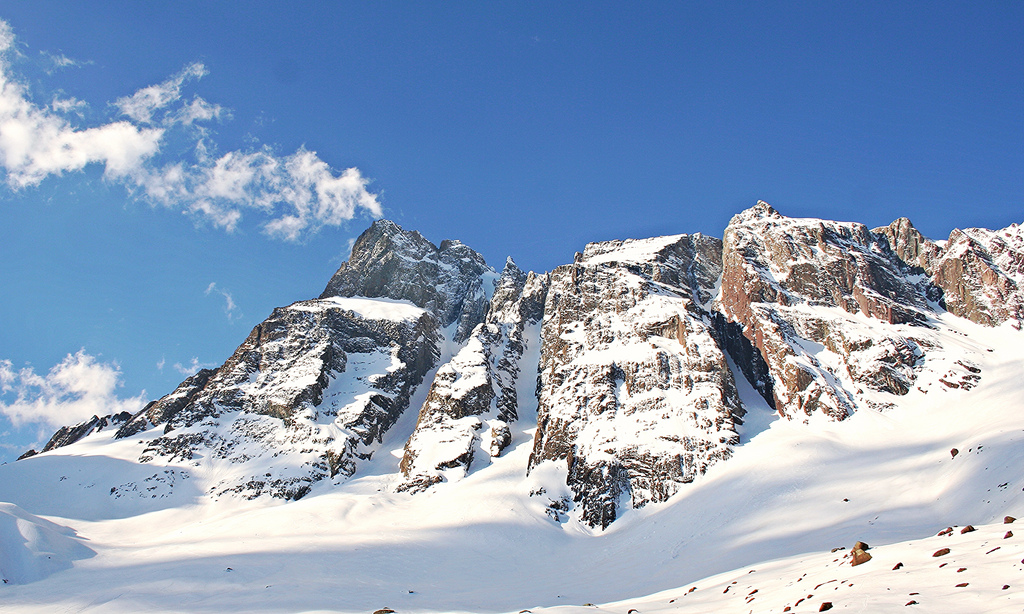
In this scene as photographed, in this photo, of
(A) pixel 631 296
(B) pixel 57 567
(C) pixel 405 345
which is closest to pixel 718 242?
(A) pixel 631 296

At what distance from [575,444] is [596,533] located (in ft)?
53.1

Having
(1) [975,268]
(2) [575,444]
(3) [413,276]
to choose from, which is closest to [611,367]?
(2) [575,444]

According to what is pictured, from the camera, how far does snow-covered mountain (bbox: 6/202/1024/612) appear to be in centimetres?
4525

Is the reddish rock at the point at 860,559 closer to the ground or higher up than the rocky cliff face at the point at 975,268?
closer to the ground

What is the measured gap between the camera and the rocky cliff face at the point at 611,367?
75500mm

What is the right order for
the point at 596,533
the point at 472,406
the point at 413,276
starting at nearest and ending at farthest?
the point at 596,533 < the point at 472,406 < the point at 413,276

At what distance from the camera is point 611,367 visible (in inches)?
3541

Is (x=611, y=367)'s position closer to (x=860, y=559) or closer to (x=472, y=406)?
(x=472, y=406)

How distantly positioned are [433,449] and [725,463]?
4556 cm

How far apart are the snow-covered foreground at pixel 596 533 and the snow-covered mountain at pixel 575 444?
41 cm

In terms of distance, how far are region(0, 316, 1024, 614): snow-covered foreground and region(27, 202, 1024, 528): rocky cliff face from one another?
11.5ft

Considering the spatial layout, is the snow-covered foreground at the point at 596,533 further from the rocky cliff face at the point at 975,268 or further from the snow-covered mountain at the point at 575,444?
the rocky cliff face at the point at 975,268

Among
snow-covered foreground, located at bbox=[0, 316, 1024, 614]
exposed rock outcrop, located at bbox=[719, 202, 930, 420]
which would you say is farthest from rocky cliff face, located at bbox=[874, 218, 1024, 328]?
snow-covered foreground, located at bbox=[0, 316, 1024, 614]

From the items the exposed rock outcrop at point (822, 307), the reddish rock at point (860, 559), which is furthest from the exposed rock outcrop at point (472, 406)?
the reddish rock at point (860, 559)
